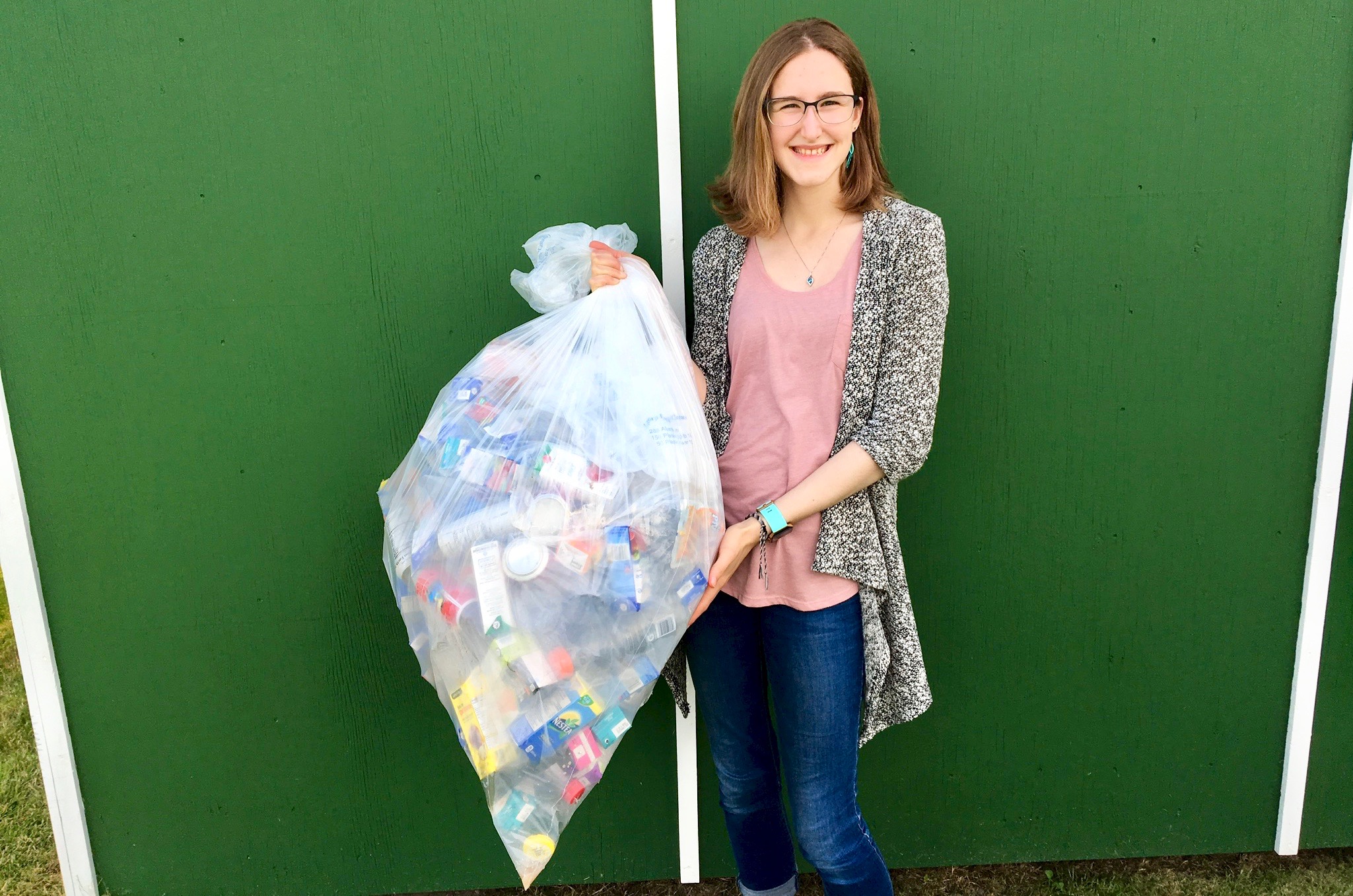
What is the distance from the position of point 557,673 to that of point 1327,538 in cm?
175

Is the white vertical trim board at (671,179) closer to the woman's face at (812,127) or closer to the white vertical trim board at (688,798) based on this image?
the white vertical trim board at (688,798)

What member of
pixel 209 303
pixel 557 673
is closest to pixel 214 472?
pixel 209 303

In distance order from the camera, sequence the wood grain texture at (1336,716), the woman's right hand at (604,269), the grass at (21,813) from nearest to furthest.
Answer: the woman's right hand at (604,269), the wood grain texture at (1336,716), the grass at (21,813)

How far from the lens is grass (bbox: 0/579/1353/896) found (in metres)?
2.10

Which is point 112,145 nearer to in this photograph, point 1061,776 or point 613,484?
point 613,484

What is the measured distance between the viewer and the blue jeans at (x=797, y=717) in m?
1.52

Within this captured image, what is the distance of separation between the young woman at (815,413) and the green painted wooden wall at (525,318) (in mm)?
338

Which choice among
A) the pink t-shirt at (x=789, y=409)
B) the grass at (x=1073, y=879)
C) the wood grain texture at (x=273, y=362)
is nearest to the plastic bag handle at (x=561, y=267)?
the wood grain texture at (x=273, y=362)

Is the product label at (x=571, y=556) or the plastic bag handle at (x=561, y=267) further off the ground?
the plastic bag handle at (x=561, y=267)

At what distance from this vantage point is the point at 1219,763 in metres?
2.10

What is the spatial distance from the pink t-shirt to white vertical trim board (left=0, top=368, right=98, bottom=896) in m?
1.58

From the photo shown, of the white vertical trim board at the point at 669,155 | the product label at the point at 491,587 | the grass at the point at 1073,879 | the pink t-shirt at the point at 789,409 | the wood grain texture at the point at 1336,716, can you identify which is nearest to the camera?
the product label at the point at 491,587

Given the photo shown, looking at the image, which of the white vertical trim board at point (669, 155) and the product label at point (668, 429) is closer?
the product label at point (668, 429)

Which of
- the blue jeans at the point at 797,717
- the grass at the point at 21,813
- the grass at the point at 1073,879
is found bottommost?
the grass at the point at 1073,879
